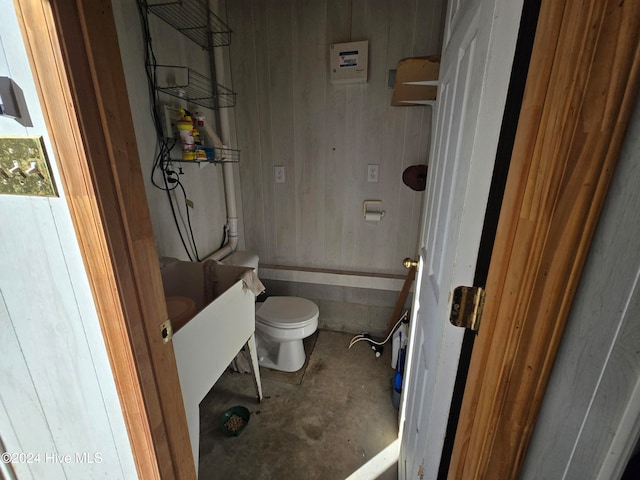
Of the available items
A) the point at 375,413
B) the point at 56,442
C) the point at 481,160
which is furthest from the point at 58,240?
the point at 375,413

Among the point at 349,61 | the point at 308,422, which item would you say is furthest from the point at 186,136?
the point at 308,422

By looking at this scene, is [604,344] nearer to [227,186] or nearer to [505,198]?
[505,198]

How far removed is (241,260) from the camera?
1.90 metres

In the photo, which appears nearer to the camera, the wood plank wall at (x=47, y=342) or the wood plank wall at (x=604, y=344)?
the wood plank wall at (x=604, y=344)

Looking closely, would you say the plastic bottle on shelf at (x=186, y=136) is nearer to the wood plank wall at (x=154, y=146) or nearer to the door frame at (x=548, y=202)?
the wood plank wall at (x=154, y=146)

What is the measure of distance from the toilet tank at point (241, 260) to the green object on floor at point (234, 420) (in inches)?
33.8

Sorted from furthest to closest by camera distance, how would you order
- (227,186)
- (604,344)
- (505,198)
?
1. (227,186)
2. (505,198)
3. (604,344)

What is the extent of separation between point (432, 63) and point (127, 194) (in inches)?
60.0

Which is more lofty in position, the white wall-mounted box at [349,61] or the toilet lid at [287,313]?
the white wall-mounted box at [349,61]

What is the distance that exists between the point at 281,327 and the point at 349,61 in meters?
1.81

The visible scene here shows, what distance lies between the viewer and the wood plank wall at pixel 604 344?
1.03 ft

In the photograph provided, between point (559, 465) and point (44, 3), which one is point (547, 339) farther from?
point (44, 3)

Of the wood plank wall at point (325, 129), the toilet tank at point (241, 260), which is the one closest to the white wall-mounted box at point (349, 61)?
the wood plank wall at point (325, 129)

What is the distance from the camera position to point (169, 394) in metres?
0.75
